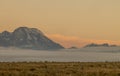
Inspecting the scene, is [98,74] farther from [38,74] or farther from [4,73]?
[4,73]

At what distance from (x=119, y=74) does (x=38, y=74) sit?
27.2 feet

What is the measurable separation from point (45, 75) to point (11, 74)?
326 centimetres

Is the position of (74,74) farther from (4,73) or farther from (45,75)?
(4,73)

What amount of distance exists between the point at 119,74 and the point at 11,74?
35.4ft

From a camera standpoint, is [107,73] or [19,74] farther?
[107,73]

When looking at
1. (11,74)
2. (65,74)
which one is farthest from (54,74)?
(11,74)

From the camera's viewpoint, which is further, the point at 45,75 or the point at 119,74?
the point at 119,74

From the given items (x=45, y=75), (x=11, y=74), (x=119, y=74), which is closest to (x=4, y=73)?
(x=11, y=74)

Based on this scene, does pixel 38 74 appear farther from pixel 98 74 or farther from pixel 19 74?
pixel 98 74

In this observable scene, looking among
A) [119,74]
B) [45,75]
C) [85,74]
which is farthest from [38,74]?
[119,74]

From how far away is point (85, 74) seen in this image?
44.9 metres

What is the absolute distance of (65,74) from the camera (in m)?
44.3

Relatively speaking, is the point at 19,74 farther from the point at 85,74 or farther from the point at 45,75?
the point at 85,74

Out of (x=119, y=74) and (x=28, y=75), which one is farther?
(x=119, y=74)
